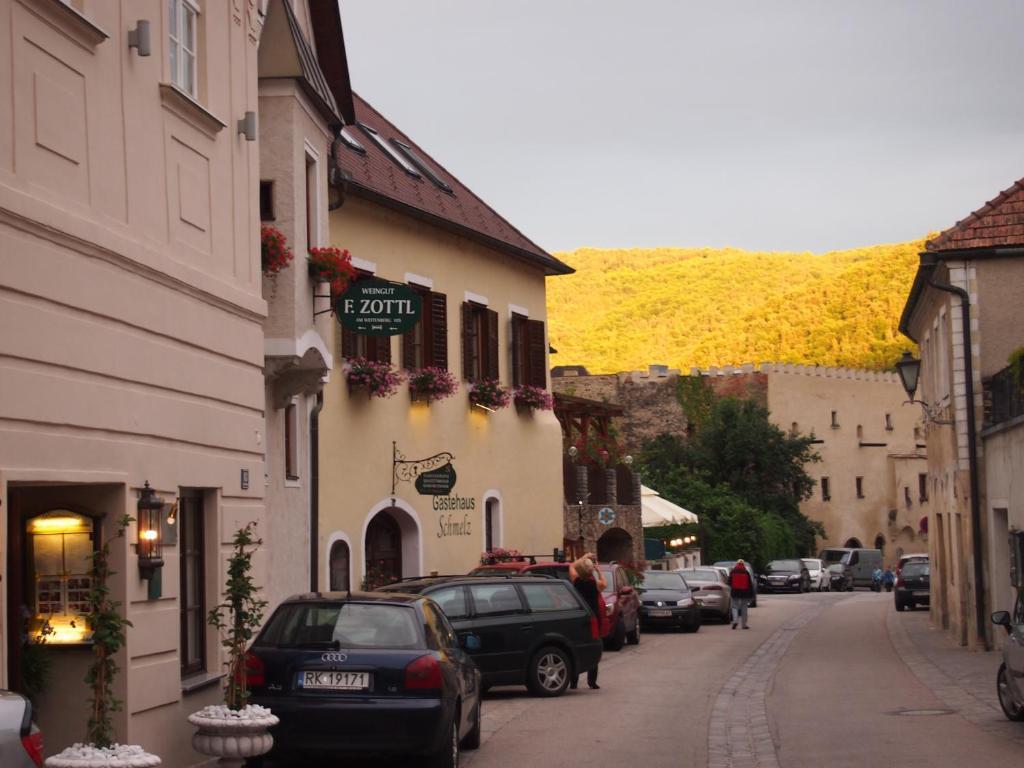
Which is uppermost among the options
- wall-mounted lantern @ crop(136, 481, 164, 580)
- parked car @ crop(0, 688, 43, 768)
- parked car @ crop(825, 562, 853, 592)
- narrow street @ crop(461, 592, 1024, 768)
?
wall-mounted lantern @ crop(136, 481, 164, 580)

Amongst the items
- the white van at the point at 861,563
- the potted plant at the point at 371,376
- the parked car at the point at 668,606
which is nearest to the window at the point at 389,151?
the potted plant at the point at 371,376

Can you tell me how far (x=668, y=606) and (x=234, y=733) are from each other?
2381cm

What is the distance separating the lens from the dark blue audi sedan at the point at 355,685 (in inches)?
472

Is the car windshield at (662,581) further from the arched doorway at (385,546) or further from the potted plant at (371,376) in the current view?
the potted plant at (371,376)

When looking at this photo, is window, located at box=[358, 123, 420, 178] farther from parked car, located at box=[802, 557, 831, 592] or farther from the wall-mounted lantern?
parked car, located at box=[802, 557, 831, 592]

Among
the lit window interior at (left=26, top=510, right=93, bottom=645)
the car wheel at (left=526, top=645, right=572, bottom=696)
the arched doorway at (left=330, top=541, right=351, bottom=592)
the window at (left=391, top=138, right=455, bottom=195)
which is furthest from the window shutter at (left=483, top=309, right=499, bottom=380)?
the lit window interior at (left=26, top=510, right=93, bottom=645)

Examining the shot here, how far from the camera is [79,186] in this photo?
11000 millimetres

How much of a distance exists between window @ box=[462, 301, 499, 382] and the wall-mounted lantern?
56.0 feet

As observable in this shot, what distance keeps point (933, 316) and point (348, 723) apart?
21052mm

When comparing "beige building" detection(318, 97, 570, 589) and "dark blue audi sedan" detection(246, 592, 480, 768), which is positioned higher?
"beige building" detection(318, 97, 570, 589)

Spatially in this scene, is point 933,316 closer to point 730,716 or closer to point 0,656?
point 730,716

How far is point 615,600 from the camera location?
92.7 feet

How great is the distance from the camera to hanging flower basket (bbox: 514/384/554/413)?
103 ft

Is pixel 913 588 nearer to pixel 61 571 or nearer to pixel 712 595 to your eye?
pixel 712 595
